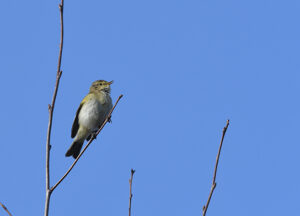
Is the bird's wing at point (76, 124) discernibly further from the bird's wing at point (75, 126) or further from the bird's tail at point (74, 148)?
the bird's tail at point (74, 148)

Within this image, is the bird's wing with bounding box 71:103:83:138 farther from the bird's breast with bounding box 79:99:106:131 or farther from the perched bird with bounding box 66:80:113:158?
the bird's breast with bounding box 79:99:106:131

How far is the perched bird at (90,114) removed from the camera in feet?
31.9

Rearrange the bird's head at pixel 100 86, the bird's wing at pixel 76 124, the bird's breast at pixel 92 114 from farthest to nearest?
the bird's head at pixel 100 86 < the bird's wing at pixel 76 124 < the bird's breast at pixel 92 114

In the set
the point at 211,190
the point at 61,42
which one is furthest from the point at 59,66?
the point at 211,190

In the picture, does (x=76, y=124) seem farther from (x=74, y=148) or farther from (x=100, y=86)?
(x=100, y=86)

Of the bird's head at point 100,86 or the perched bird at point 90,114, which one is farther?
the bird's head at point 100,86

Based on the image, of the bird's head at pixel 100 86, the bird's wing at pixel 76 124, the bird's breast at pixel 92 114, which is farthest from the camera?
the bird's head at pixel 100 86

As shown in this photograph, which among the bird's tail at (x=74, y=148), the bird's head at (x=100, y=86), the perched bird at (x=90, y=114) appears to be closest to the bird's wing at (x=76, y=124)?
the perched bird at (x=90, y=114)

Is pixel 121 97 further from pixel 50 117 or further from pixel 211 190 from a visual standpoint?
pixel 211 190

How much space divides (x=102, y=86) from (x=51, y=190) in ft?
22.5

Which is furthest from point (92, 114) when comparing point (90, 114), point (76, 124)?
point (76, 124)

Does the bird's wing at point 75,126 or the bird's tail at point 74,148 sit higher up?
the bird's wing at point 75,126

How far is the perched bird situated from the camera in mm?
9727

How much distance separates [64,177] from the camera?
387cm
